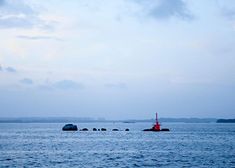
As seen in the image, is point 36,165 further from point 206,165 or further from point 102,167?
point 206,165

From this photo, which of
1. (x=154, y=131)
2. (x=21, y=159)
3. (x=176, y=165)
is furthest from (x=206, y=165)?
(x=154, y=131)

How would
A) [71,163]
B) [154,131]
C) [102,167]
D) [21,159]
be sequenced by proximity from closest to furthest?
1. [102,167]
2. [71,163]
3. [21,159]
4. [154,131]

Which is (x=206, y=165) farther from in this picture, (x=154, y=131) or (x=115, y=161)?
(x=154, y=131)

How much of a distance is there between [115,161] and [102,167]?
749 cm

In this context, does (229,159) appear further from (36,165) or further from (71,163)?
(36,165)

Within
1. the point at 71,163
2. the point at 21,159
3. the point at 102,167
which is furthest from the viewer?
the point at 21,159

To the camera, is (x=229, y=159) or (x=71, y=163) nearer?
(x=71, y=163)

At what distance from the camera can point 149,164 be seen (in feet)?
182

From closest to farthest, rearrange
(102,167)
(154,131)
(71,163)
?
(102,167) → (71,163) → (154,131)

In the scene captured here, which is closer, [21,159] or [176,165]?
[176,165]

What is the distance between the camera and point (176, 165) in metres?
54.8

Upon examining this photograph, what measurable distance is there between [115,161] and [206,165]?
12.2m

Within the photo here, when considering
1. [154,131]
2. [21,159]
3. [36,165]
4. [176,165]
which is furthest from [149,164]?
[154,131]

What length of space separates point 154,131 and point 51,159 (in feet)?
387
